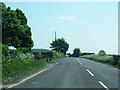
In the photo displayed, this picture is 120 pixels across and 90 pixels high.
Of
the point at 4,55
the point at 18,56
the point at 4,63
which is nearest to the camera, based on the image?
the point at 4,63

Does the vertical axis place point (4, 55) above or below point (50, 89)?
above

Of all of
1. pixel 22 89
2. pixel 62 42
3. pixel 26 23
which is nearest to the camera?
pixel 22 89

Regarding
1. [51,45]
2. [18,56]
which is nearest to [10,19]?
[18,56]

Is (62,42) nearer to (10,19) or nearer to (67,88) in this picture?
(10,19)

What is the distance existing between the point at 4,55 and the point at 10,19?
53.4 ft

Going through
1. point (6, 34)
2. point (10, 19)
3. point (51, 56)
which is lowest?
point (51, 56)

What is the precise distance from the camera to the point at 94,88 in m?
9.62

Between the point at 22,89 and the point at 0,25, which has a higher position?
the point at 0,25

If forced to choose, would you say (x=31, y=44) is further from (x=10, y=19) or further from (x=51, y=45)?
(x=51, y=45)

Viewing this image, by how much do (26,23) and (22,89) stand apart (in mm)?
39659

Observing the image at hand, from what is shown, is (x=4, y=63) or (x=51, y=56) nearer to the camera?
(x=4, y=63)

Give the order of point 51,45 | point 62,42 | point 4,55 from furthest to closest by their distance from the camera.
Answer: point 62,42, point 51,45, point 4,55

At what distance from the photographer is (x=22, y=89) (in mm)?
9070

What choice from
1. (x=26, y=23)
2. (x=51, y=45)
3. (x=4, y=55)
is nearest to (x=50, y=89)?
(x=4, y=55)
